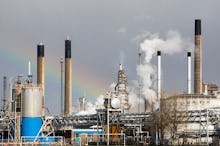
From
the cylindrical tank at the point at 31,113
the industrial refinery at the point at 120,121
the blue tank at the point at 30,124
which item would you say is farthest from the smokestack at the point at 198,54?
the blue tank at the point at 30,124

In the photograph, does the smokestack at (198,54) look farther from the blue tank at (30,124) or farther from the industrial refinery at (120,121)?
the blue tank at (30,124)

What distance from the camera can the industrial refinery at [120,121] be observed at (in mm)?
70000

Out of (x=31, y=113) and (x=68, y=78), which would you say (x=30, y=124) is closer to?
(x=31, y=113)

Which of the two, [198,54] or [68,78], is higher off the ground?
[198,54]

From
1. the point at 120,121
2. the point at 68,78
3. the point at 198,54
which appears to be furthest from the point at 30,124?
the point at 68,78

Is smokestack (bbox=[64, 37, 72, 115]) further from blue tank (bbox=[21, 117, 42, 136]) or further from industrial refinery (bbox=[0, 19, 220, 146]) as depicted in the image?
blue tank (bbox=[21, 117, 42, 136])

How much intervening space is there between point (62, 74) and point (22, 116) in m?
54.5

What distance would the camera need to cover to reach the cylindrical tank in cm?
6919

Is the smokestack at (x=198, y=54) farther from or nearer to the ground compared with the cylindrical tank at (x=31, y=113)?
farther from the ground

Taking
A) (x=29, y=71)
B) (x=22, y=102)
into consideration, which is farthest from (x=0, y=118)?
(x=22, y=102)

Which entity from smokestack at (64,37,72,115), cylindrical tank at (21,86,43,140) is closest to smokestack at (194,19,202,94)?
smokestack at (64,37,72,115)

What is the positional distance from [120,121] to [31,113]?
18856mm

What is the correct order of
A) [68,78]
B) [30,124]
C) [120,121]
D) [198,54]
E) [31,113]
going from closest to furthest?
1. [31,113]
2. [30,124]
3. [120,121]
4. [198,54]
5. [68,78]

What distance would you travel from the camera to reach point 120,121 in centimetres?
8388
